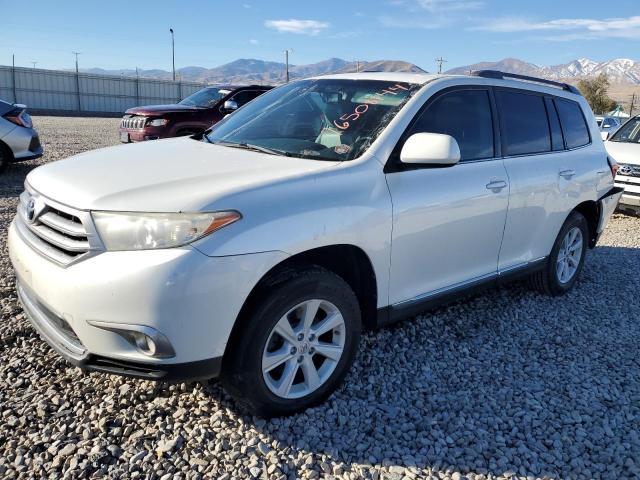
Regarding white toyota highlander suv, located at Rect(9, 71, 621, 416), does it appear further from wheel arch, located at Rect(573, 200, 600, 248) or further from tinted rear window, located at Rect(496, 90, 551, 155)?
wheel arch, located at Rect(573, 200, 600, 248)

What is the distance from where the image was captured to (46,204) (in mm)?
2781

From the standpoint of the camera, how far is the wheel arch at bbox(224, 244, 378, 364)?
263 centimetres

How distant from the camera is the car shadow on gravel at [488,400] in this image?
2.76 metres

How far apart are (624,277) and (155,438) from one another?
504 cm

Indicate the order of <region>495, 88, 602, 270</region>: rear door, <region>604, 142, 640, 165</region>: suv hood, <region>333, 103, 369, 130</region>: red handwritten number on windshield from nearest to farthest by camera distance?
<region>333, 103, 369, 130</region>: red handwritten number on windshield
<region>495, 88, 602, 270</region>: rear door
<region>604, 142, 640, 165</region>: suv hood

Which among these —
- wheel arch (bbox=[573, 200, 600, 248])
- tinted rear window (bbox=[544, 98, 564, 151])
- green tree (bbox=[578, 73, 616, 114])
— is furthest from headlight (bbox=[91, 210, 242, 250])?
green tree (bbox=[578, 73, 616, 114])

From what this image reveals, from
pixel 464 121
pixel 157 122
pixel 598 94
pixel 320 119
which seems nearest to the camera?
pixel 320 119

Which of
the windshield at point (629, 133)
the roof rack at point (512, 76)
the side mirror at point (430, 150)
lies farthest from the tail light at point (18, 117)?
the windshield at point (629, 133)

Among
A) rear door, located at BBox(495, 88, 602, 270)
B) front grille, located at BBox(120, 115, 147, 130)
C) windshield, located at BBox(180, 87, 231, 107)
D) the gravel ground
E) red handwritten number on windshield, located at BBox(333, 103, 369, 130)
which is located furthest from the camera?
windshield, located at BBox(180, 87, 231, 107)

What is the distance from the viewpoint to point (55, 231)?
107 inches

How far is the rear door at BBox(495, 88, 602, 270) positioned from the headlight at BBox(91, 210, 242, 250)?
2.44 meters

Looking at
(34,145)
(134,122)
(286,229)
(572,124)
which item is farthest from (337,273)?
(134,122)

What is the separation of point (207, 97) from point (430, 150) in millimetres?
10099

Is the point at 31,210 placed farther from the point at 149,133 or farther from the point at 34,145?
the point at 149,133
